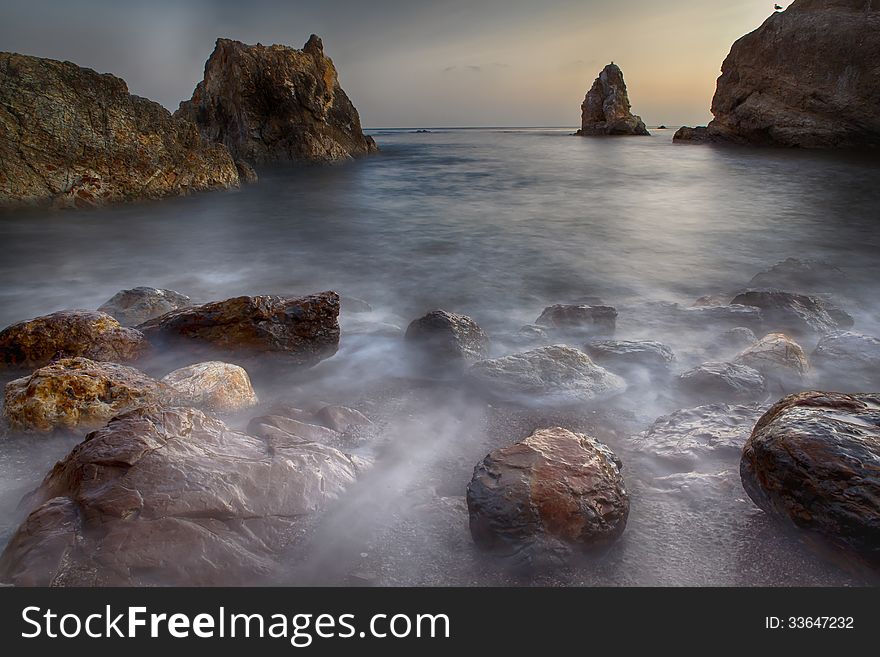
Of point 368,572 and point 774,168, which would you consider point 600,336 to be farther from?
point 774,168

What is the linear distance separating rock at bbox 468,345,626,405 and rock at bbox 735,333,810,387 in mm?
1063

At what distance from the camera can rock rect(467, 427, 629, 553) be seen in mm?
2201

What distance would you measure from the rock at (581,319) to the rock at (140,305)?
368 cm

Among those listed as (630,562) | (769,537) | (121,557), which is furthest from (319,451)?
(769,537)

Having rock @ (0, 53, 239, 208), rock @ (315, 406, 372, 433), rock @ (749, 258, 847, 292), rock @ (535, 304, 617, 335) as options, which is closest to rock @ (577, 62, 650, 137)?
rock @ (0, 53, 239, 208)

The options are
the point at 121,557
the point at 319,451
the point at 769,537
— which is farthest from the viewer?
the point at 319,451

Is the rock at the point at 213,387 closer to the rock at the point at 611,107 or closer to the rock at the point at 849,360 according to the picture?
the rock at the point at 849,360

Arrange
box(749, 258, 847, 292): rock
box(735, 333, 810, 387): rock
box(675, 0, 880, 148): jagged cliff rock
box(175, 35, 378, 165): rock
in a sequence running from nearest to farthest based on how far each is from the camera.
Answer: box(735, 333, 810, 387): rock → box(749, 258, 847, 292): rock → box(175, 35, 378, 165): rock → box(675, 0, 880, 148): jagged cliff rock

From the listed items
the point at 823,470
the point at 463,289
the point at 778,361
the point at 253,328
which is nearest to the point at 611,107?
the point at 463,289

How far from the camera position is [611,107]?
65.3 metres

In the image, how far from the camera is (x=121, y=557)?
1.97m

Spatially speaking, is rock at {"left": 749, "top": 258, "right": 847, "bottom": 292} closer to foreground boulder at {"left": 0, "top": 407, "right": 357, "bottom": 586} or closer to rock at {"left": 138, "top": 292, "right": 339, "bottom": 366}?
rock at {"left": 138, "top": 292, "right": 339, "bottom": 366}

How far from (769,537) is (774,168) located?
88.5ft

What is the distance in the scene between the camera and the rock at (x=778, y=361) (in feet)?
13.1
